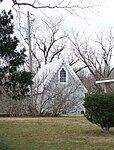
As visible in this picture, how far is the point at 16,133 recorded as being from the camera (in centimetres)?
1695

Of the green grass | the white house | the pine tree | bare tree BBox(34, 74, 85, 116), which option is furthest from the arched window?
the pine tree

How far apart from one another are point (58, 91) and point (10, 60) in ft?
75.9

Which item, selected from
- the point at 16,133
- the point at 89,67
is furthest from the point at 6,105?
the point at 89,67

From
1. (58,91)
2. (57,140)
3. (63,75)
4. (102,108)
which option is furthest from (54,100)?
(57,140)

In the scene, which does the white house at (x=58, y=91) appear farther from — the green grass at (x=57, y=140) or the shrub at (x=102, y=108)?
the shrub at (x=102, y=108)

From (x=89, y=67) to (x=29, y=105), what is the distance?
92.8 ft

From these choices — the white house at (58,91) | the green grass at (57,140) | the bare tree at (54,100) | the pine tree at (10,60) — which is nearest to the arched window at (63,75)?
the white house at (58,91)

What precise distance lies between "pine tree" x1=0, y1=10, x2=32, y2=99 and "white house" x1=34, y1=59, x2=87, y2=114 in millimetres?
20582

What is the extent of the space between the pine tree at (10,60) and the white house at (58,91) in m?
20.6

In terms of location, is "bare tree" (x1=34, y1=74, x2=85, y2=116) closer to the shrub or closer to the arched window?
the arched window

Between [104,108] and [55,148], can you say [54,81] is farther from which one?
[55,148]

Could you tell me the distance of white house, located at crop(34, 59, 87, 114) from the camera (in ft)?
114

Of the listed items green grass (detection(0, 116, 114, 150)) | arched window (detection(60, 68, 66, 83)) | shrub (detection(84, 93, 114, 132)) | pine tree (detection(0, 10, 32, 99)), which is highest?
arched window (detection(60, 68, 66, 83))

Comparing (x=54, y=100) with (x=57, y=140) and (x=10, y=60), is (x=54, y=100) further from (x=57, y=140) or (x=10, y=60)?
(x=10, y=60)
